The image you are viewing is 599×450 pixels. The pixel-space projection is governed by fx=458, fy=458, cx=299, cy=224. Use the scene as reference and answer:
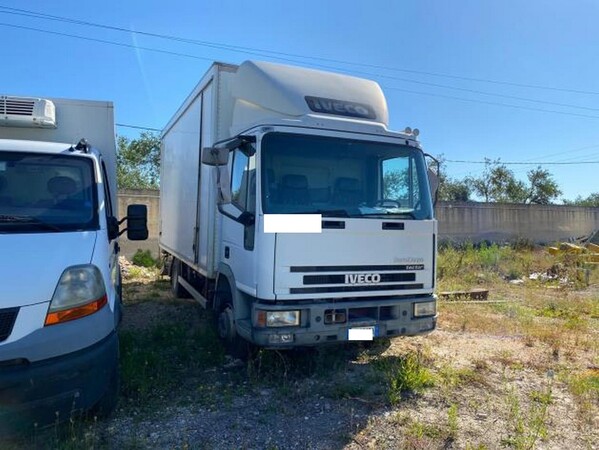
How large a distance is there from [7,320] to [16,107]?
2932 millimetres

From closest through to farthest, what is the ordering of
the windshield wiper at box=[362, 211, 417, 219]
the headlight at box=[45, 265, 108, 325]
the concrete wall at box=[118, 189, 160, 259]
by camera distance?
1. the headlight at box=[45, 265, 108, 325]
2. the windshield wiper at box=[362, 211, 417, 219]
3. the concrete wall at box=[118, 189, 160, 259]

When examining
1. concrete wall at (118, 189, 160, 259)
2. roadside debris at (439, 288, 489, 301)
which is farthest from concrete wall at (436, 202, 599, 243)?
concrete wall at (118, 189, 160, 259)

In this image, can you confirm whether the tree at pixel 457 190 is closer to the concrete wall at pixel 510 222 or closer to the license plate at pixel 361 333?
the concrete wall at pixel 510 222

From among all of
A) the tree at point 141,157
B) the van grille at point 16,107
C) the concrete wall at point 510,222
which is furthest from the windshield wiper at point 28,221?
the tree at point 141,157

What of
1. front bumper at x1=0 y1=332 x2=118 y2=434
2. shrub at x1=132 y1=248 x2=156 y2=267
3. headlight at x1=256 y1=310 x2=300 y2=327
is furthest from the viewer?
shrub at x1=132 y1=248 x2=156 y2=267

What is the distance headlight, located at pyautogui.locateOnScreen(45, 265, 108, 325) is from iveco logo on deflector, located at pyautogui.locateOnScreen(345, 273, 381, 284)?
2191 mm

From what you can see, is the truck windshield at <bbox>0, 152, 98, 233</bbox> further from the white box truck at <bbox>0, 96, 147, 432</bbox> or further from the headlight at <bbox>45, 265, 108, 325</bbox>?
the headlight at <bbox>45, 265, 108, 325</bbox>

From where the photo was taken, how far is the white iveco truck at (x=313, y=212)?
4.24 m

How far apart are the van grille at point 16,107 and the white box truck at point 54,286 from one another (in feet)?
3.05

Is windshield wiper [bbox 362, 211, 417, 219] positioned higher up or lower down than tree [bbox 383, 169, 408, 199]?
lower down

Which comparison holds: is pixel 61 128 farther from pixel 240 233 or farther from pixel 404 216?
pixel 404 216

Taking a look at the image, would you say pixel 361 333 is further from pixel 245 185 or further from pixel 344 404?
pixel 245 185

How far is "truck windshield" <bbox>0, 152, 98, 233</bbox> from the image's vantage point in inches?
142

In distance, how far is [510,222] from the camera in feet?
76.3
